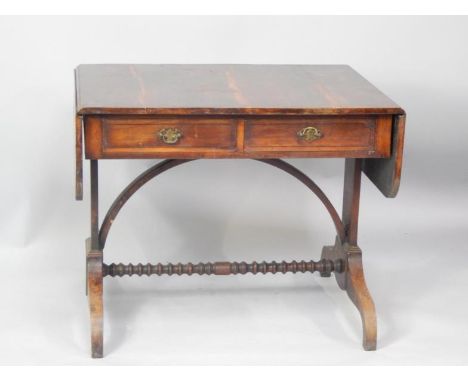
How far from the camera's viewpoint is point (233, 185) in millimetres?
6039

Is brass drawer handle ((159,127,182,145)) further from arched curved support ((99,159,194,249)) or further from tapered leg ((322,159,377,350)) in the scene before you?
tapered leg ((322,159,377,350))

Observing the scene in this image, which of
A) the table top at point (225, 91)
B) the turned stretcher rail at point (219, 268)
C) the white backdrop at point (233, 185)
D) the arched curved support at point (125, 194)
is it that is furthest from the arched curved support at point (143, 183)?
the white backdrop at point (233, 185)

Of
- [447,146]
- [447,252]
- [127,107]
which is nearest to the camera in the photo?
[127,107]

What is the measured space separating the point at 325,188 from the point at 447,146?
60 cm

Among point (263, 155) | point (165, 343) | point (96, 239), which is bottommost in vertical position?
point (165, 343)

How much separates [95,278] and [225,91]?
0.82 m

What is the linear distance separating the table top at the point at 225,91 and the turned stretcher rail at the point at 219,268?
692 mm

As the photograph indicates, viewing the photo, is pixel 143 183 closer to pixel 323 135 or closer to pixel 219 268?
pixel 219 268

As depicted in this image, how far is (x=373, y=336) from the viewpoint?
4773 mm

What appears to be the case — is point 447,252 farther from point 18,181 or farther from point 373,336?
point 18,181

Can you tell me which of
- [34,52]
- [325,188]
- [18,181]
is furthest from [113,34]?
[325,188]

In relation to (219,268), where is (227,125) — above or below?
above

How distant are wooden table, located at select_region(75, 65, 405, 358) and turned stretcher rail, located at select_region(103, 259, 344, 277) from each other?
0.15 meters

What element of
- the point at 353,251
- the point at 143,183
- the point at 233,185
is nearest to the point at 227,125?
the point at 143,183
